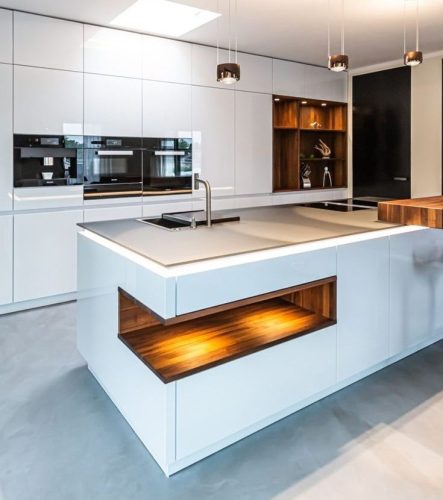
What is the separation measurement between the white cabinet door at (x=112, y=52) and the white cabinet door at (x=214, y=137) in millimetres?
704

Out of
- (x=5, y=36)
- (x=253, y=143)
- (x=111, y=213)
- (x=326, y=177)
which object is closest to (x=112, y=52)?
(x=5, y=36)

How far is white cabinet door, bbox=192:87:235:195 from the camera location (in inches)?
187

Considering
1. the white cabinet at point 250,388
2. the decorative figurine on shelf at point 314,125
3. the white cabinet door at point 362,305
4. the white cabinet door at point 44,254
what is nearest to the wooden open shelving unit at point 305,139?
the decorative figurine on shelf at point 314,125

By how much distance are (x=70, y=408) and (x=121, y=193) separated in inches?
96.7

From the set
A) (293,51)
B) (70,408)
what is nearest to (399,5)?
(293,51)

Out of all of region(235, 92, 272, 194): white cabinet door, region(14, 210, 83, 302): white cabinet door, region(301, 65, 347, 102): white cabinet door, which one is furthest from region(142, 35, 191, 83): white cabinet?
region(301, 65, 347, 102): white cabinet door

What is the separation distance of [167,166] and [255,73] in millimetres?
1596

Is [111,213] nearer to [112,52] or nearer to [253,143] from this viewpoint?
[112,52]

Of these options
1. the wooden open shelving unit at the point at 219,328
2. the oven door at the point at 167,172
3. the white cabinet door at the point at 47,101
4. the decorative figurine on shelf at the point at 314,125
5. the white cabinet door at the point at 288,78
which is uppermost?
the white cabinet door at the point at 288,78

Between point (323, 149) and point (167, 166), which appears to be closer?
point (167, 166)

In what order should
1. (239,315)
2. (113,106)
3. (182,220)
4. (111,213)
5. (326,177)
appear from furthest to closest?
1. (326,177)
2. (111,213)
3. (113,106)
4. (182,220)
5. (239,315)

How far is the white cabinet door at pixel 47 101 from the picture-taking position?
12.1ft

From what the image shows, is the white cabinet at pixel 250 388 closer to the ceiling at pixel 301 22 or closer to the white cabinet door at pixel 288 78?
the ceiling at pixel 301 22

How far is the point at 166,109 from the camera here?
14.7 feet
